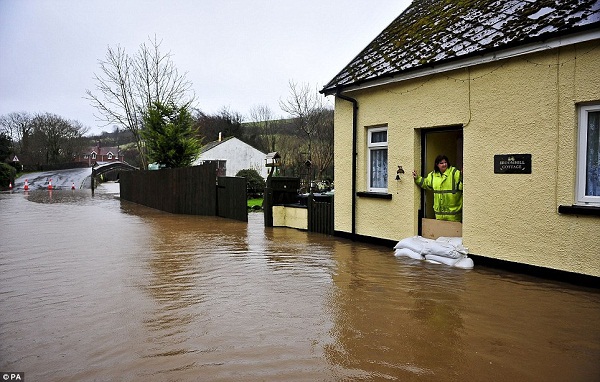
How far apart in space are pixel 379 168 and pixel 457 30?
324 centimetres

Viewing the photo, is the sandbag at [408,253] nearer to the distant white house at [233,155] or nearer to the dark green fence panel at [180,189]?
the dark green fence panel at [180,189]

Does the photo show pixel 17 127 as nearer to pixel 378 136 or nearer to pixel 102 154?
pixel 102 154

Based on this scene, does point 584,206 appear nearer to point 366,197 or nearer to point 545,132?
point 545,132

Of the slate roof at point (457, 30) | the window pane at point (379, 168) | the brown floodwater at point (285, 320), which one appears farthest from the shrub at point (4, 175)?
the window pane at point (379, 168)

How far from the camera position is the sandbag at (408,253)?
858 cm

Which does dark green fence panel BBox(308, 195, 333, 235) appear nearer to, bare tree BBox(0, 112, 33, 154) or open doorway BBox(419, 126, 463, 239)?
open doorway BBox(419, 126, 463, 239)

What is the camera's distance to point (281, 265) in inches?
315

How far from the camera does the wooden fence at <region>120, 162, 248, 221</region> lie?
1598cm

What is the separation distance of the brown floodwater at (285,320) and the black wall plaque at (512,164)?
162 cm

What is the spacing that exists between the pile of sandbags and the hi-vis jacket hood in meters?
0.52

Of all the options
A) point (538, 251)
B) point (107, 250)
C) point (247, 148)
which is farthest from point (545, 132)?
point (247, 148)

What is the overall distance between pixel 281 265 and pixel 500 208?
3.72 metres

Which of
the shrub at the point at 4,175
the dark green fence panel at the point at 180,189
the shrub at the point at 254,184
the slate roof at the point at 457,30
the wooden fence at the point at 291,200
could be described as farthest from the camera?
the shrub at the point at 4,175

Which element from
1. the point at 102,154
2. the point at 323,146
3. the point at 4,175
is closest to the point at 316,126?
the point at 323,146
